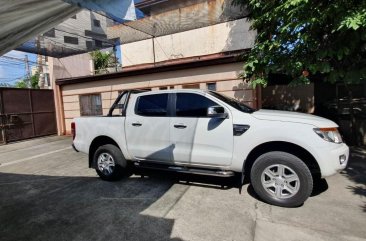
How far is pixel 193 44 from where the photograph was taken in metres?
14.6

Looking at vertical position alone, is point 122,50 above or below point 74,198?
above

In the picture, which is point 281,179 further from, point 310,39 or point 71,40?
point 71,40

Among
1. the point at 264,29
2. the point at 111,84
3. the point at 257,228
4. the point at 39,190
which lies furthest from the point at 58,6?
the point at 111,84

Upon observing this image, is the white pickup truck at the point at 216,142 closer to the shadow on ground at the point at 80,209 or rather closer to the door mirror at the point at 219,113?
the door mirror at the point at 219,113

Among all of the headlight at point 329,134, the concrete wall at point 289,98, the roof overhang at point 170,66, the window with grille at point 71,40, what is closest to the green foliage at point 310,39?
the roof overhang at point 170,66

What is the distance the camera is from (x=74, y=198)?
465 centimetres

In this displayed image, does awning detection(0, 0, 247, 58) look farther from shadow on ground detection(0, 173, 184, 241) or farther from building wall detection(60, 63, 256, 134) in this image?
shadow on ground detection(0, 173, 184, 241)

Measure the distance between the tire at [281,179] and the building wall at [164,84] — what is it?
5.30 m

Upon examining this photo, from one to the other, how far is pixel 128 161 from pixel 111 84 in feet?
24.8

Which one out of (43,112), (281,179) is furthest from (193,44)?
(281,179)

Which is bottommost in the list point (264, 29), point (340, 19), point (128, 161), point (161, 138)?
point (128, 161)

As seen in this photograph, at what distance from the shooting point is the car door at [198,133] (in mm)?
4363

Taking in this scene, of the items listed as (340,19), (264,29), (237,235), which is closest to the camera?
(237,235)

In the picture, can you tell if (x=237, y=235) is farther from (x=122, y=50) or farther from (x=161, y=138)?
(x=122, y=50)
